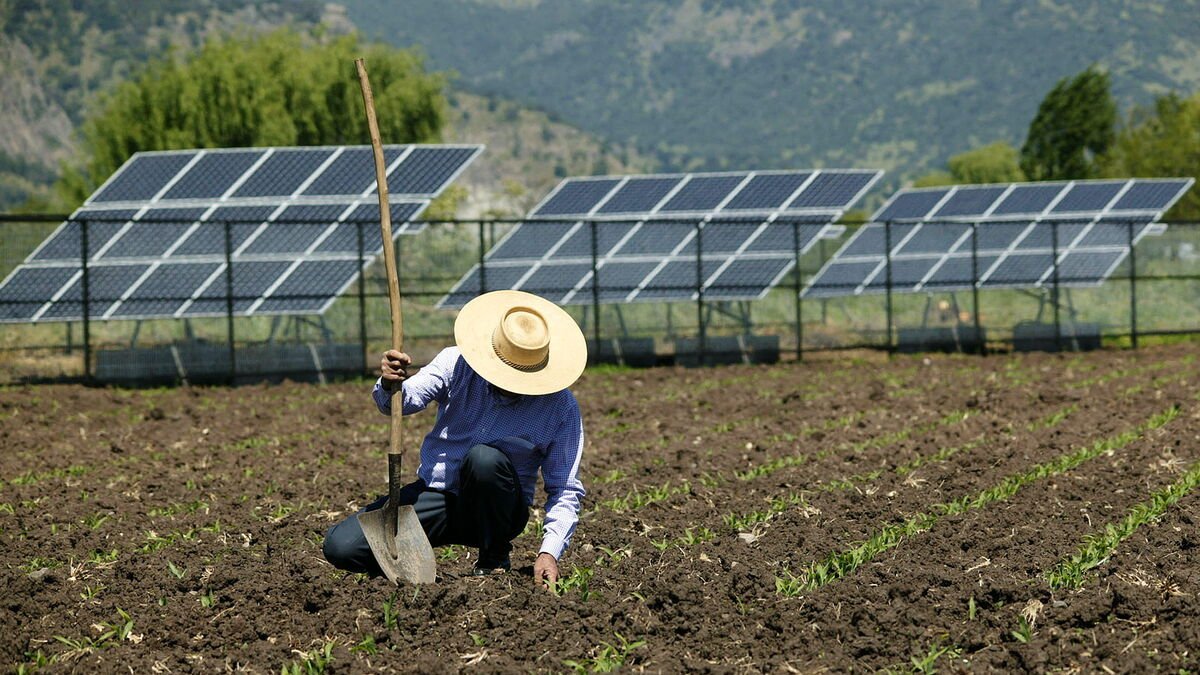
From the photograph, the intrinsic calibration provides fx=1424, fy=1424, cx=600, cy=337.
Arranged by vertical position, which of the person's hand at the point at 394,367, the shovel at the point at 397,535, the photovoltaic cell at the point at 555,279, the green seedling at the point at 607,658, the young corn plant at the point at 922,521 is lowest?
the young corn plant at the point at 922,521

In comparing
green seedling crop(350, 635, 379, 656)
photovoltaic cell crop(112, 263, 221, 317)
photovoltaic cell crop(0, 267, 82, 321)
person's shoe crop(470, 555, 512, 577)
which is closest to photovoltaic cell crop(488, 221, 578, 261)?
photovoltaic cell crop(112, 263, 221, 317)

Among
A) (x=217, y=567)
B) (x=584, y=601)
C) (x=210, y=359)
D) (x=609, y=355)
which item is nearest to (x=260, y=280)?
(x=210, y=359)

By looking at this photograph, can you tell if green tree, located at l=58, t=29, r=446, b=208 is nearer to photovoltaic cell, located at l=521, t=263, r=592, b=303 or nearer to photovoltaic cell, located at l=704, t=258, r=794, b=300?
photovoltaic cell, located at l=521, t=263, r=592, b=303

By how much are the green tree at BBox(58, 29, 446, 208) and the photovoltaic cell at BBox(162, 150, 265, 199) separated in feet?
73.3

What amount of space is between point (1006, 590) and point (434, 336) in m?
16.7

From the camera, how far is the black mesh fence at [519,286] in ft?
60.0

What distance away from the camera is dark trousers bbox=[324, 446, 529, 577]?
582cm

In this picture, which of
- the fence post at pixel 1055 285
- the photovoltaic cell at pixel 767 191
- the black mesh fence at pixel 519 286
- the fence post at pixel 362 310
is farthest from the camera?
the photovoltaic cell at pixel 767 191

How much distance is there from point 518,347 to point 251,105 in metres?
40.3

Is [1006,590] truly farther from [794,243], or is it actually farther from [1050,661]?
[794,243]

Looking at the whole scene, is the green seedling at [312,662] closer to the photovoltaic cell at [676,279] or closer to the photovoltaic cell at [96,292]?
the photovoltaic cell at [96,292]

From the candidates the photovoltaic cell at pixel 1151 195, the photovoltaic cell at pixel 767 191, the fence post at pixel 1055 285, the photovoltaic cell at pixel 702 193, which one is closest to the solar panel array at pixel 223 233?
the photovoltaic cell at pixel 702 193

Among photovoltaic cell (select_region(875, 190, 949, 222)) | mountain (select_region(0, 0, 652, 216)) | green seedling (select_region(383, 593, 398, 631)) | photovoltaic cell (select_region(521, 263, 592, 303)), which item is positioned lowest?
green seedling (select_region(383, 593, 398, 631))

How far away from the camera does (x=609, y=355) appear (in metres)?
20.8
